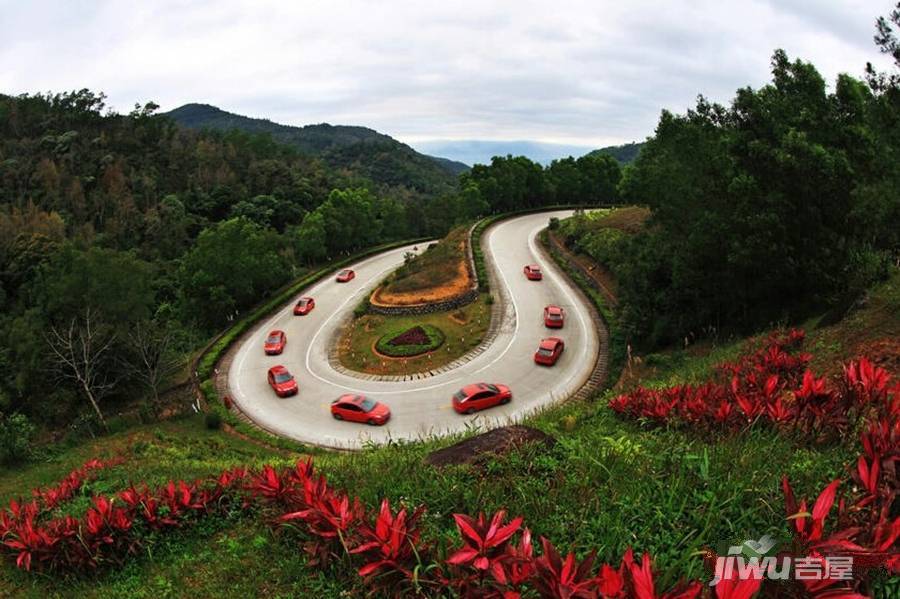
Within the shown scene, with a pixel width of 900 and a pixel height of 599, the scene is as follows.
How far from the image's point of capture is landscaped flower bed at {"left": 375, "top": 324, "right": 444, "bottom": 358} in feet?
68.9

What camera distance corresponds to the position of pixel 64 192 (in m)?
54.4

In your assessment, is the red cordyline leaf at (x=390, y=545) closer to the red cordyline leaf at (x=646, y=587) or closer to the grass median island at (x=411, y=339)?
the red cordyline leaf at (x=646, y=587)

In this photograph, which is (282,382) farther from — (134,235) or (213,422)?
(134,235)

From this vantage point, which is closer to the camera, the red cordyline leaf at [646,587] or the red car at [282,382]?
the red cordyline leaf at [646,587]

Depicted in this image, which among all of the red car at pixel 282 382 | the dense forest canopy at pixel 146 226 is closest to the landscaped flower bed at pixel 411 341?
the red car at pixel 282 382

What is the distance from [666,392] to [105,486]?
804cm

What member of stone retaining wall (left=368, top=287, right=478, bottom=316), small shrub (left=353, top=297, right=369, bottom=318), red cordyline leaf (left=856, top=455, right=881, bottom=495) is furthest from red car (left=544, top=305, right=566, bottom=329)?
red cordyline leaf (left=856, top=455, right=881, bottom=495)

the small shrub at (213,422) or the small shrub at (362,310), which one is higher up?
the small shrub at (362,310)

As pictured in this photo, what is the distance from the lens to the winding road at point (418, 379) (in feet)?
52.1

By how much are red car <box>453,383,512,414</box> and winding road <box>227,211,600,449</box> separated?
22 cm

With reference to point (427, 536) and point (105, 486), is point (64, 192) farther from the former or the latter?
point (427, 536)

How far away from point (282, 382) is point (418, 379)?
503 centimetres

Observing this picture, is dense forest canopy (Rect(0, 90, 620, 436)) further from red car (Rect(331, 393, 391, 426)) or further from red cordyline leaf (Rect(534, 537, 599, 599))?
red cordyline leaf (Rect(534, 537, 599, 599))

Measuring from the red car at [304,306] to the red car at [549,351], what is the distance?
13943mm
